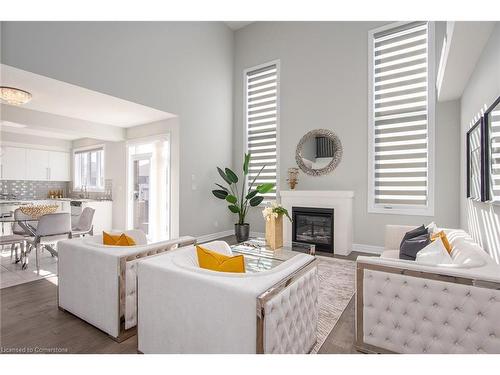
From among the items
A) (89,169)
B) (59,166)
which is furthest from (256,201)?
(59,166)

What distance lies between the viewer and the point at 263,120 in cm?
598

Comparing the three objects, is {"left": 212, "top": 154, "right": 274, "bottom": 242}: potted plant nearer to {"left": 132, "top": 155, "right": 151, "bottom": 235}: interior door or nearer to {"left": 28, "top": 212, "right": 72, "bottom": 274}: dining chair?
{"left": 132, "top": 155, "right": 151, "bottom": 235}: interior door

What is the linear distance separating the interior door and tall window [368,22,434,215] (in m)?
4.54

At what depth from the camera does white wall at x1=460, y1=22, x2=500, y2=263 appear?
2068mm

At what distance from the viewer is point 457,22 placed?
6.73 ft

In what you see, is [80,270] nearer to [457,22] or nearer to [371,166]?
[457,22]

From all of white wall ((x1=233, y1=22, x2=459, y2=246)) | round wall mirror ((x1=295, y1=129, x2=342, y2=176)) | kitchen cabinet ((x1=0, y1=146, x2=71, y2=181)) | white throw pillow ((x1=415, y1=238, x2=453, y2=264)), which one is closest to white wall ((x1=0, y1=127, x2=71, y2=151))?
kitchen cabinet ((x1=0, y1=146, x2=71, y2=181))

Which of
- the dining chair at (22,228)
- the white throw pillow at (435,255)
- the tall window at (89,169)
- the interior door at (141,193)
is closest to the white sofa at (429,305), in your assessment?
the white throw pillow at (435,255)

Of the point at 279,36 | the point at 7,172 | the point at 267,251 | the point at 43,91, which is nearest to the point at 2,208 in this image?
the point at 7,172

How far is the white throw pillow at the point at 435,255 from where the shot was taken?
183 centimetres

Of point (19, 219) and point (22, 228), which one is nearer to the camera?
point (19, 219)

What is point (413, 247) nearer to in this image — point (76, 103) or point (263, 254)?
point (263, 254)

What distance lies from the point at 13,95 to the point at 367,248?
570 centimetres
